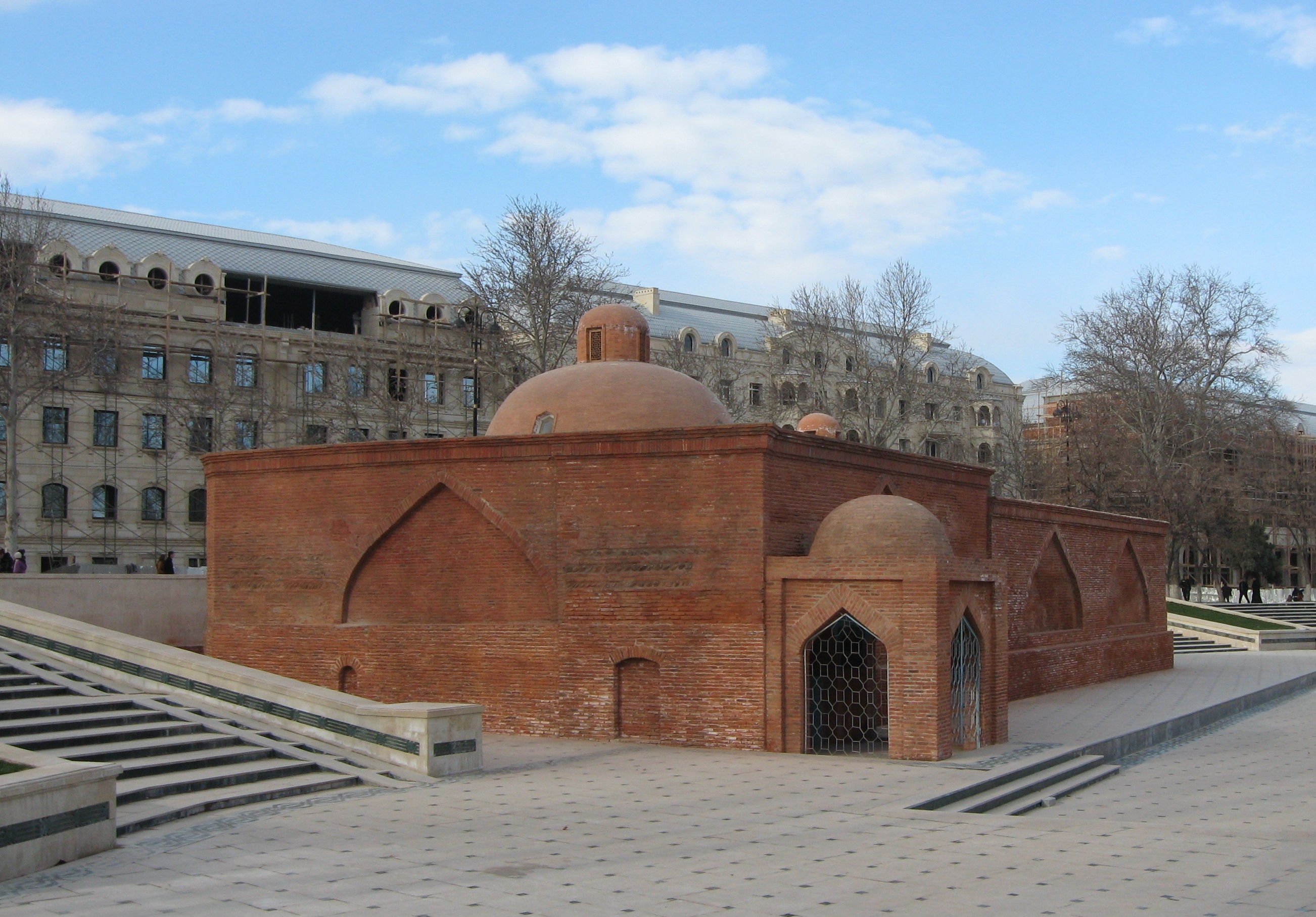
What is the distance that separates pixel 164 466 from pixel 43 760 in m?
28.7

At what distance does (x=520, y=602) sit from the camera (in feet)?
52.0

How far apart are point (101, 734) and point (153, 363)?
2719cm

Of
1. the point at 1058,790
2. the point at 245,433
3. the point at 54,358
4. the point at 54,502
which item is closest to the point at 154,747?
the point at 1058,790

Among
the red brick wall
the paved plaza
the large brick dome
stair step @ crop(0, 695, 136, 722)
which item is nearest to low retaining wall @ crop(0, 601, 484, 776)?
A: the paved plaza

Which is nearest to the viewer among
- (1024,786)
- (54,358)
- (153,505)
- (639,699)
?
(1024,786)

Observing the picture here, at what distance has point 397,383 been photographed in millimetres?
37344

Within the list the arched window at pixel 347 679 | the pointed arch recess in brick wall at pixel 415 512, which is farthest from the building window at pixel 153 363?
the arched window at pixel 347 679

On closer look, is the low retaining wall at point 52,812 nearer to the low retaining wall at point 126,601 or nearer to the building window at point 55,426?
the low retaining wall at point 126,601

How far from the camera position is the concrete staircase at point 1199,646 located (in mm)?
33562

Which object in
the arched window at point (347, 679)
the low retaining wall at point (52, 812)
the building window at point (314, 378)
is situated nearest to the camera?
the low retaining wall at point (52, 812)

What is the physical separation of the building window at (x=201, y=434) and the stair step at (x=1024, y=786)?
86.1 ft

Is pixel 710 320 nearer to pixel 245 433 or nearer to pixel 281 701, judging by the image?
pixel 245 433

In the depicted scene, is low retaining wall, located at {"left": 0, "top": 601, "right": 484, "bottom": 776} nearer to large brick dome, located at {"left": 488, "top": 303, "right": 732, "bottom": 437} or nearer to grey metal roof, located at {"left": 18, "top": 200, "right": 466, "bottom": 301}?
large brick dome, located at {"left": 488, "top": 303, "right": 732, "bottom": 437}

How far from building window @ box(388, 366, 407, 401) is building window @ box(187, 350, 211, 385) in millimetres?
5085
